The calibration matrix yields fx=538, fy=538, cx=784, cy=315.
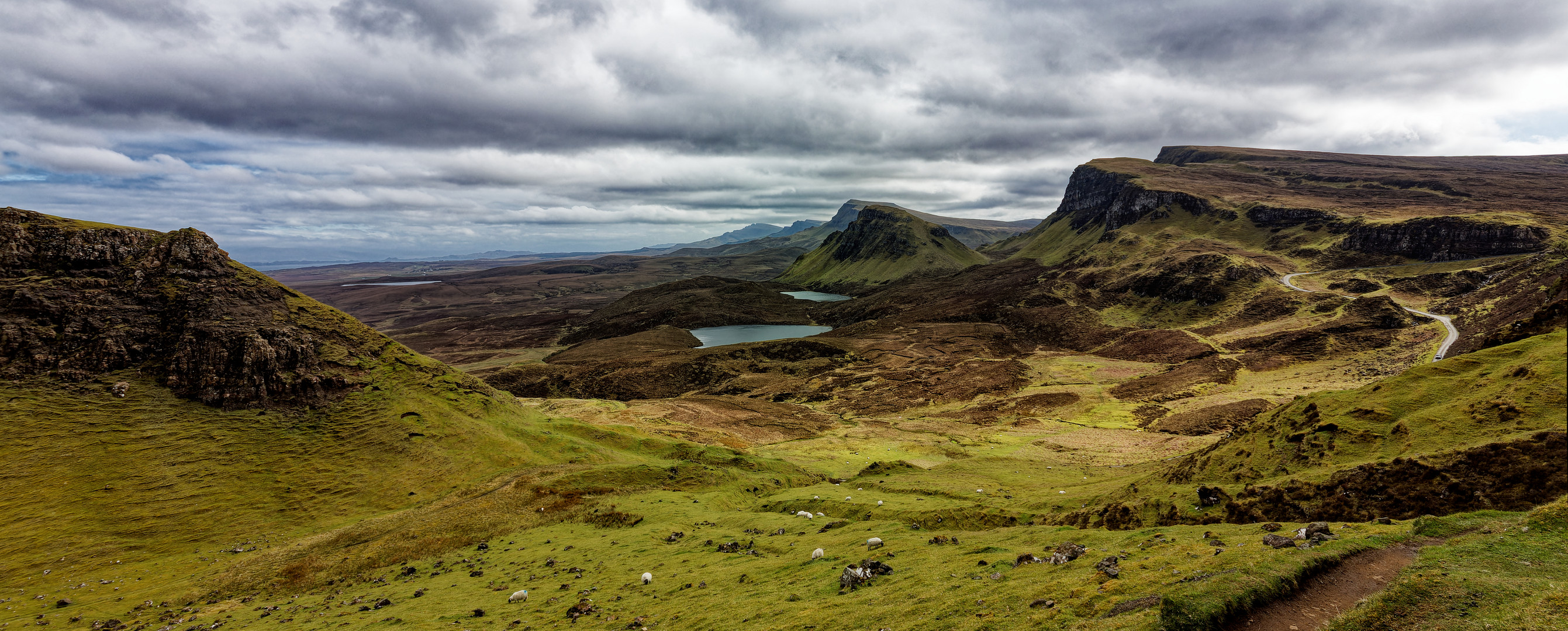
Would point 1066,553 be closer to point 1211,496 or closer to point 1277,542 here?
point 1277,542

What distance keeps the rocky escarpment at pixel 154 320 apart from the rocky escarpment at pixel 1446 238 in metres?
181

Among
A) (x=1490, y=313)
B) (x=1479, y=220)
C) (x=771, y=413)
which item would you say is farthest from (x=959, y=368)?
(x=1479, y=220)

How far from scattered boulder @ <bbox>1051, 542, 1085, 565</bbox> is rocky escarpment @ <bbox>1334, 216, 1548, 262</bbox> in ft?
497

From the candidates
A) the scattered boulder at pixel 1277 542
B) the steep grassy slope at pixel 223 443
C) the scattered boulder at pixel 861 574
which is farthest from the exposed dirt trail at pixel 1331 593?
the steep grassy slope at pixel 223 443

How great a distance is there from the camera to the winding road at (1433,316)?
60.0 metres

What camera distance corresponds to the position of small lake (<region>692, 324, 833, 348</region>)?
153 meters

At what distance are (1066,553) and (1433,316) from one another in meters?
108

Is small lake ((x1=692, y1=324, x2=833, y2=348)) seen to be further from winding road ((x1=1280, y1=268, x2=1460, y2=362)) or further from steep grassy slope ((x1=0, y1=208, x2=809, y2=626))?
steep grassy slope ((x1=0, y1=208, x2=809, y2=626))

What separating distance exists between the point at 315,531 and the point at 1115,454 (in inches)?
2243

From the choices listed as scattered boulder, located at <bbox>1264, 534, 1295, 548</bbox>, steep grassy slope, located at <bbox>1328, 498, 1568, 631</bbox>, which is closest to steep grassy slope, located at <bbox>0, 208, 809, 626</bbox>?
scattered boulder, located at <bbox>1264, 534, 1295, 548</bbox>

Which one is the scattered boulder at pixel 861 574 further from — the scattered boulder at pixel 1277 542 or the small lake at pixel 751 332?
the small lake at pixel 751 332

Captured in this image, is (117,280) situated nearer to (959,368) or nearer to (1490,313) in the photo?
(959,368)

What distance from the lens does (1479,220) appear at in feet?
359

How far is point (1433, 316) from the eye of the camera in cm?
7944
